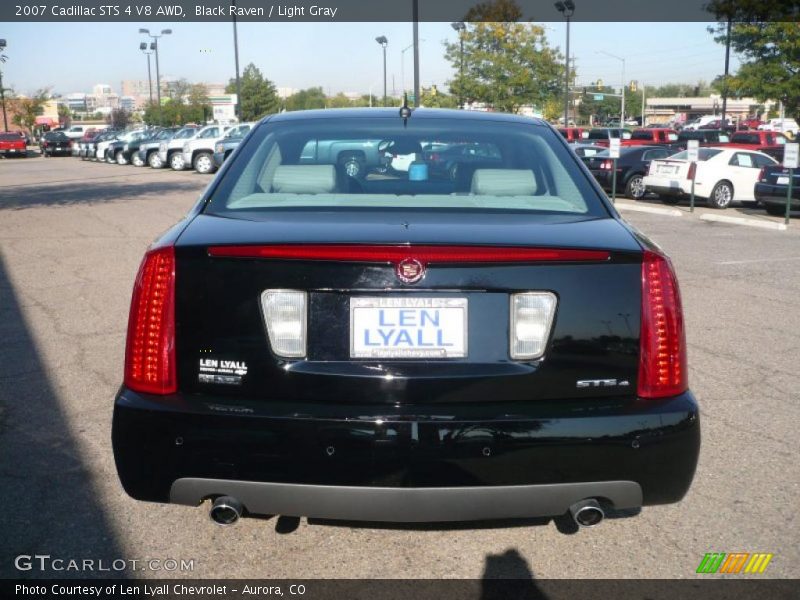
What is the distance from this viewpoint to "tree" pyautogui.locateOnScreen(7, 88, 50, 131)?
82.7 meters

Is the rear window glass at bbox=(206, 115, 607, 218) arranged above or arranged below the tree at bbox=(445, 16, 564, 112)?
below

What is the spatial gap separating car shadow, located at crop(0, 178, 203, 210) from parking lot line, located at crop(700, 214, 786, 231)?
1242cm

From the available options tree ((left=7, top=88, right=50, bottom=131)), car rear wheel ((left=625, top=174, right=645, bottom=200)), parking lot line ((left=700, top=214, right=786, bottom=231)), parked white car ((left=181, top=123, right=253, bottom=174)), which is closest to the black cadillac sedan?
parking lot line ((left=700, top=214, right=786, bottom=231))

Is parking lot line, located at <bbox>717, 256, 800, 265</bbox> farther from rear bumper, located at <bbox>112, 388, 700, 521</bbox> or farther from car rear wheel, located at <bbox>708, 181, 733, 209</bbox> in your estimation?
rear bumper, located at <bbox>112, 388, 700, 521</bbox>

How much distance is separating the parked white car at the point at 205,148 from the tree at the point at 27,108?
56.0m

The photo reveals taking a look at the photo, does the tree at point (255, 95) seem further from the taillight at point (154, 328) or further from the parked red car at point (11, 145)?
the taillight at point (154, 328)

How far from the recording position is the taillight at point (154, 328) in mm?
2814

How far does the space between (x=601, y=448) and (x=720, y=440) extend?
2.10m

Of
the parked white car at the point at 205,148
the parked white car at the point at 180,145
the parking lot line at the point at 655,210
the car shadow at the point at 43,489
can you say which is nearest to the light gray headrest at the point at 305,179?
the car shadow at the point at 43,489

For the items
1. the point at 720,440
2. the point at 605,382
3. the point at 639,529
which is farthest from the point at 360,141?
the point at 720,440

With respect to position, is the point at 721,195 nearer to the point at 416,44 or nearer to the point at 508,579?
the point at 416,44

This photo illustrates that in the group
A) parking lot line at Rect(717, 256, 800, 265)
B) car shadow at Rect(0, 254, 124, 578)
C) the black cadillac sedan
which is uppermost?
the black cadillac sedan

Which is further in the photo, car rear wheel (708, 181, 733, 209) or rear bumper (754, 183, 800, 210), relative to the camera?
car rear wheel (708, 181, 733, 209)

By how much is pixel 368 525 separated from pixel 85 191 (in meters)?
21.7
